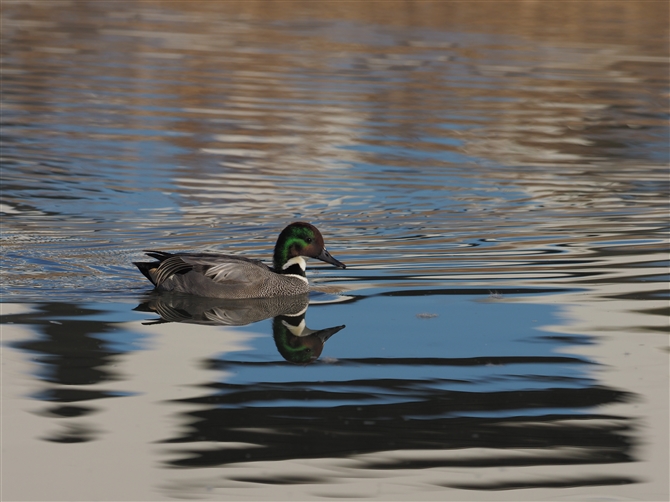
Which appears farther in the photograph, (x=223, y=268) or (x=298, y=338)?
(x=223, y=268)

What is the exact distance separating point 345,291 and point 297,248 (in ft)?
1.70

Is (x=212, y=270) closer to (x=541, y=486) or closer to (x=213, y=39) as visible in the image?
(x=541, y=486)

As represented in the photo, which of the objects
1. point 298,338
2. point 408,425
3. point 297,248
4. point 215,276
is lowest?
point 408,425

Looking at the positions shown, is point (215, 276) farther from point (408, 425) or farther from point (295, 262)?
point (408, 425)

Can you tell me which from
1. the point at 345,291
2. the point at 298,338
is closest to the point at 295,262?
the point at 345,291

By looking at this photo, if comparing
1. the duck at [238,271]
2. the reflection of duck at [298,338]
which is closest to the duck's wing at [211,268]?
the duck at [238,271]

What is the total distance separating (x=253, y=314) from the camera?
30.4 ft

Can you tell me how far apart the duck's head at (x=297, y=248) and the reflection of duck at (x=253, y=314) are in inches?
11.0

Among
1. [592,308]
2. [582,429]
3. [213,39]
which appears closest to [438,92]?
[213,39]

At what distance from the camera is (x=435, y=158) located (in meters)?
17.2

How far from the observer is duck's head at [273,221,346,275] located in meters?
9.78

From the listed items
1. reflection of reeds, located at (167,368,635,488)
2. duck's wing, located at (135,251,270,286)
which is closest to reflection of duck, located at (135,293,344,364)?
duck's wing, located at (135,251,270,286)

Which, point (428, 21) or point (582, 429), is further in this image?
point (428, 21)

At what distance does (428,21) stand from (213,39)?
8.08 m
